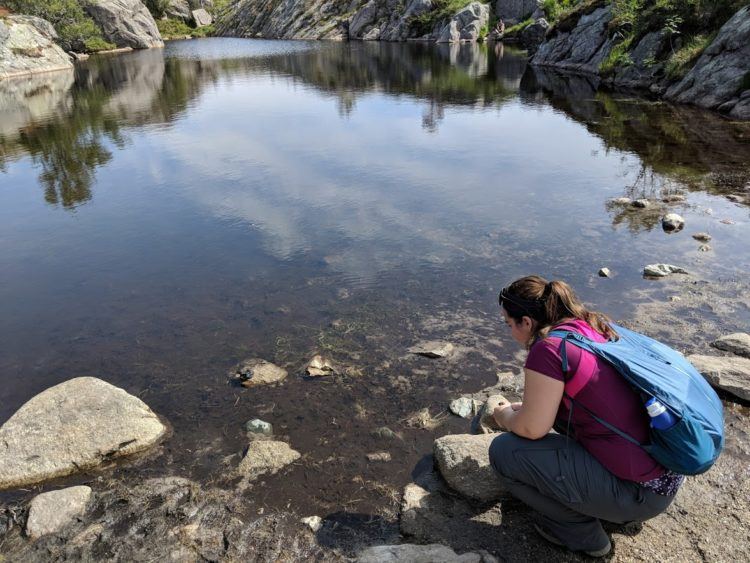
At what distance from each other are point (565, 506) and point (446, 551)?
4.11 feet

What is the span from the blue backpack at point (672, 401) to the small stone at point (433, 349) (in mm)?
5039

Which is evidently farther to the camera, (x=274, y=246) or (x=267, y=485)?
(x=274, y=246)

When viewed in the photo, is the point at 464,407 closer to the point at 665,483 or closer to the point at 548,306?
the point at 665,483

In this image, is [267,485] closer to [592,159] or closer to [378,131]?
[592,159]

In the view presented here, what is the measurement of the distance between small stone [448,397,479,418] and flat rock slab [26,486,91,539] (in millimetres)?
5098

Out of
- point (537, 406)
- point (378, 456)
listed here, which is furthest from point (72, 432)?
point (537, 406)

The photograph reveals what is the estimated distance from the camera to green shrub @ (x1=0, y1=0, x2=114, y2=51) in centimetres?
8062

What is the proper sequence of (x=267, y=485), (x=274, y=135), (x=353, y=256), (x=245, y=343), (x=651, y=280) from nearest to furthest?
(x=267, y=485) → (x=245, y=343) → (x=651, y=280) → (x=353, y=256) → (x=274, y=135)

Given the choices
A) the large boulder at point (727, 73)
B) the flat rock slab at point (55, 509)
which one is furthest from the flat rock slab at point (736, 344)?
the large boulder at point (727, 73)

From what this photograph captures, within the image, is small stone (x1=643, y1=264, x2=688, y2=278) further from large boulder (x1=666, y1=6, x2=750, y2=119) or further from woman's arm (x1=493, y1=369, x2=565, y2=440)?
large boulder (x1=666, y1=6, x2=750, y2=119)

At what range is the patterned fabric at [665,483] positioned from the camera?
4.62m

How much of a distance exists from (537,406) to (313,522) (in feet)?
10.3

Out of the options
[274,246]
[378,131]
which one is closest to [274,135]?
[378,131]

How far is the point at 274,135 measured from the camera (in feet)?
89.0
